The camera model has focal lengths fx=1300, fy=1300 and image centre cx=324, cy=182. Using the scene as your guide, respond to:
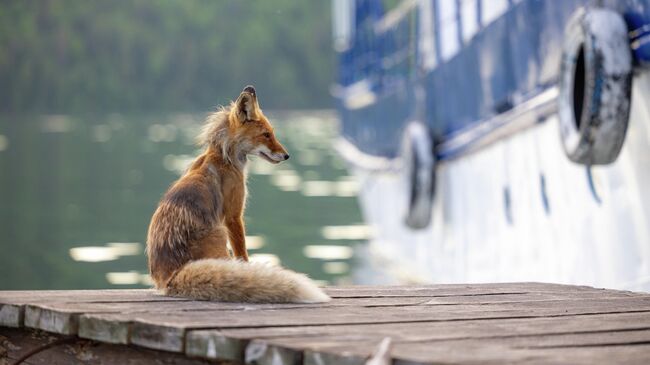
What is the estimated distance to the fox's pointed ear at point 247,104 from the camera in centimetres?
463

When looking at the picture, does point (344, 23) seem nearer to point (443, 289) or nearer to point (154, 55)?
point (443, 289)

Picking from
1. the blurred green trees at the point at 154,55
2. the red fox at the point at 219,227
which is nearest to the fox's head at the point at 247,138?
the red fox at the point at 219,227

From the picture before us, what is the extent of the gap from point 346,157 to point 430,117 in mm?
8298

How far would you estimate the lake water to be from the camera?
1430 centimetres

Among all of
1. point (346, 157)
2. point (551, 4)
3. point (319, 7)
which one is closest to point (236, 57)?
point (319, 7)

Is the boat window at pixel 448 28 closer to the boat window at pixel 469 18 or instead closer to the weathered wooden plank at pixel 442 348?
the boat window at pixel 469 18

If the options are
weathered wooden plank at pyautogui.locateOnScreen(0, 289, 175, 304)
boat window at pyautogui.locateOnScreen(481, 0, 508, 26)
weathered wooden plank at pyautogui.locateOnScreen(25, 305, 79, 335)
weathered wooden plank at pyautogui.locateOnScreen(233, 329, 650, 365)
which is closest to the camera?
weathered wooden plank at pyautogui.locateOnScreen(233, 329, 650, 365)

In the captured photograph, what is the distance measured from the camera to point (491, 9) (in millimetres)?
9438

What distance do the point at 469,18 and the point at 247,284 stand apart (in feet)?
20.9

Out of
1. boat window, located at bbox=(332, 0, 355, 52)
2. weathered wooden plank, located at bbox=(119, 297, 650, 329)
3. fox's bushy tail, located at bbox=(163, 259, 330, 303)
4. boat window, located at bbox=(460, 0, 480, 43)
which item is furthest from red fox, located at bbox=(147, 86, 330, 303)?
boat window, located at bbox=(332, 0, 355, 52)

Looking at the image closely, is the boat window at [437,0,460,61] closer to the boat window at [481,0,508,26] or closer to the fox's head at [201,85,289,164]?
the boat window at [481,0,508,26]

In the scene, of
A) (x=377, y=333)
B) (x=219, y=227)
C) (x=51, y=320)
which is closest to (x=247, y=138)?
(x=219, y=227)

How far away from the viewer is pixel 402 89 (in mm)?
13328

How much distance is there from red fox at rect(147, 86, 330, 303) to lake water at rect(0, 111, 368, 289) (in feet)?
1.19
